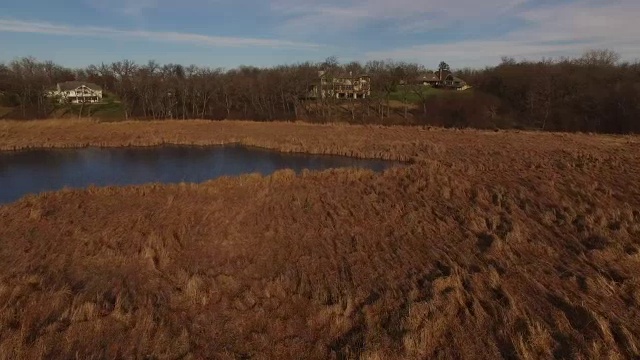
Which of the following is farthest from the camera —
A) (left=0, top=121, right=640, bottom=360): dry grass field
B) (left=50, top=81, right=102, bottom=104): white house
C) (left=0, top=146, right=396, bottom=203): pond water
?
(left=50, top=81, right=102, bottom=104): white house

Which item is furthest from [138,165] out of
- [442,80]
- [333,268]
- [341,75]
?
[442,80]

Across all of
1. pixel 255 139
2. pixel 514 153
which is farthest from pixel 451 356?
pixel 255 139

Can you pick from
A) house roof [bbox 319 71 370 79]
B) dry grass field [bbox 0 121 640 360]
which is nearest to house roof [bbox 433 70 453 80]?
house roof [bbox 319 71 370 79]

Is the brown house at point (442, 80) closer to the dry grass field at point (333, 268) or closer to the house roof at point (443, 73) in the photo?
the house roof at point (443, 73)

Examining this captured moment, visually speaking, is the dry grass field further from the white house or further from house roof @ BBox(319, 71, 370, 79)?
the white house

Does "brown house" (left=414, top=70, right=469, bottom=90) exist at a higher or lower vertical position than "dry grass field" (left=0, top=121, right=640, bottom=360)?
higher

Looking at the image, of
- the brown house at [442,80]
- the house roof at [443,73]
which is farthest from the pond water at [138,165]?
the house roof at [443,73]

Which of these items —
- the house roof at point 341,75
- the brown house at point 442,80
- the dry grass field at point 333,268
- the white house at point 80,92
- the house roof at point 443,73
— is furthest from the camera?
the house roof at point 443,73
